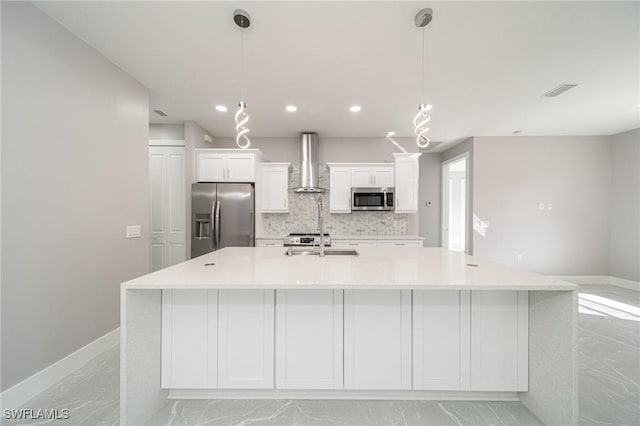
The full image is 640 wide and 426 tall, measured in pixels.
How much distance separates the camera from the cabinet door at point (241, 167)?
170 inches

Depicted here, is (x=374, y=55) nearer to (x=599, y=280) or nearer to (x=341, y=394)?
(x=341, y=394)

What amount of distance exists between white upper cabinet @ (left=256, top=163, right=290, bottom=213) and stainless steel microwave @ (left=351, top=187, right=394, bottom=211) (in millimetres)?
1240

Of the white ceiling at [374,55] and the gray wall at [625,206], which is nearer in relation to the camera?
the white ceiling at [374,55]

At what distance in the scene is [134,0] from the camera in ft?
5.84

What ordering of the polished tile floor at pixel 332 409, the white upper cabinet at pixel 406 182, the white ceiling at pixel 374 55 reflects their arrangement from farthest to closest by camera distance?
1. the white upper cabinet at pixel 406 182
2. the white ceiling at pixel 374 55
3. the polished tile floor at pixel 332 409

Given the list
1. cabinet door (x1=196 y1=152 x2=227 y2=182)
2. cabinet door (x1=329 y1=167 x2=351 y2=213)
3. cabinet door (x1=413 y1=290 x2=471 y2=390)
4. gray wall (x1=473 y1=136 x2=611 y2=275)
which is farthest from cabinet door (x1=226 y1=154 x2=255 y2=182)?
gray wall (x1=473 y1=136 x2=611 y2=275)

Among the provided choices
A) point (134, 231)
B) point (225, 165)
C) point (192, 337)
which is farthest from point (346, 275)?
point (225, 165)

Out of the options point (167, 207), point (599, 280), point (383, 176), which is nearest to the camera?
point (167, 207)

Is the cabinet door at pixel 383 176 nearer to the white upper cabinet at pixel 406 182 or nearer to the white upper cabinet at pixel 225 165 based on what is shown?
the white upper cabinet at pixel 406 182

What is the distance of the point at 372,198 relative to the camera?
178 inches

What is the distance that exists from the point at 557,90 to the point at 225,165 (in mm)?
4734

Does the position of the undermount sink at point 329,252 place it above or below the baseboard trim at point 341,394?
above

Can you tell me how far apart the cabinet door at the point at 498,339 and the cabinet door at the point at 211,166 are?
3980 mm

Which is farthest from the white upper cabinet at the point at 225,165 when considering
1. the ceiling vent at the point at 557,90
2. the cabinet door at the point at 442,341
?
the ceiling vent at the point at 557,90
